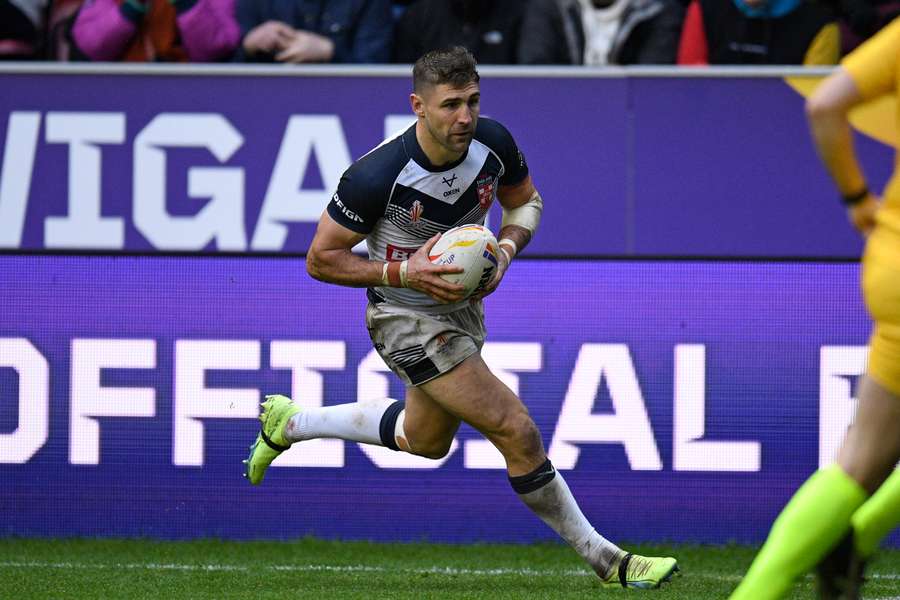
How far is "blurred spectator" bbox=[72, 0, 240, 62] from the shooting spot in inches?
344

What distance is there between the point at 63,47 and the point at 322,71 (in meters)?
1.91

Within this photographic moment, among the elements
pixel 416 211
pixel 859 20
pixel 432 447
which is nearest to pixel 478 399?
pixel 432 447

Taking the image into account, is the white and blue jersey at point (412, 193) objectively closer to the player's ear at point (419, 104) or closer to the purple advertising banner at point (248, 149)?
the player's ear at point (419, 104)

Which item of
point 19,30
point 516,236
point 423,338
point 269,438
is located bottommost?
point 269,438

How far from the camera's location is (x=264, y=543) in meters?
7.09

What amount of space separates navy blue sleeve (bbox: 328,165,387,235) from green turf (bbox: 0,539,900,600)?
1434mm

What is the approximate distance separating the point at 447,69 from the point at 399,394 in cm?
217

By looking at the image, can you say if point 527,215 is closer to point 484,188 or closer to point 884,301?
point 484,188

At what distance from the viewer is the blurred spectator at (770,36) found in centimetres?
837

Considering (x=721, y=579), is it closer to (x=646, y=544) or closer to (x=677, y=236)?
(x=646, y=544)

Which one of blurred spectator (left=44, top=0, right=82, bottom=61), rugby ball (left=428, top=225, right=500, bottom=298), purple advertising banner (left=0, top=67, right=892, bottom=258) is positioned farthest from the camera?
blurred spectator (left=44, top=0, right=82, bottom=61)

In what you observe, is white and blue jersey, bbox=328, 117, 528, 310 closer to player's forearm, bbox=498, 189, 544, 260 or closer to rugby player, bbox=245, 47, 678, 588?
rugby player, bbox=245, 47, 678, 588

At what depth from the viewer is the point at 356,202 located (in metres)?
5.53

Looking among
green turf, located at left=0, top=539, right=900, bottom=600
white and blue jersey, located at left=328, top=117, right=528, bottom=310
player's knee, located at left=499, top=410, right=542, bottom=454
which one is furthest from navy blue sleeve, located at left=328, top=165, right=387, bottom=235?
green turf, located at left=0, top=539, right=900, bottom=600
